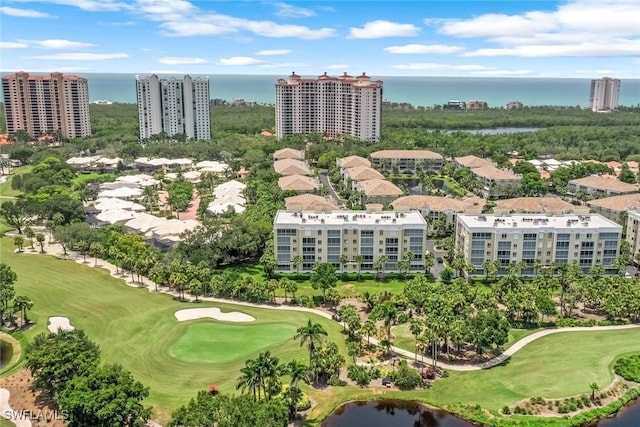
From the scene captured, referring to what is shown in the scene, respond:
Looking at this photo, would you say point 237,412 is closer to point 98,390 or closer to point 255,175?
point 98,390

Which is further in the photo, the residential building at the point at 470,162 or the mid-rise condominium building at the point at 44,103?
the mid-rise condominium building at the point at 44,103

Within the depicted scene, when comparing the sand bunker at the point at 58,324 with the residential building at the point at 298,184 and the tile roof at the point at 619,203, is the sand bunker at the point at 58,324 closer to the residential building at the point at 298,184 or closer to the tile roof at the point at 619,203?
the residential building at the point at 298,184

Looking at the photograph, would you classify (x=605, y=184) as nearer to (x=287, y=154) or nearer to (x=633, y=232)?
(x=633, y=232)

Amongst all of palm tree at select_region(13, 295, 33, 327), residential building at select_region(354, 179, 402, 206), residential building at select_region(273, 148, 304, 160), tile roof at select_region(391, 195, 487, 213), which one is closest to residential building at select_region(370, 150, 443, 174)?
residential building at select_region(273, 148, 304, 160)

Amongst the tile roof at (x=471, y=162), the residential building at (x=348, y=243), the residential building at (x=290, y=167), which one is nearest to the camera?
the residential building at (x=348, y=243)

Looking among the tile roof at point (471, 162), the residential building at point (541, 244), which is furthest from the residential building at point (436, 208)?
the tile roof at point (471, 162)

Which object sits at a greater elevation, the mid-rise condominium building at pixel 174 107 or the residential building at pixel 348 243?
the mid-rise condominium building at pixel 174 107
